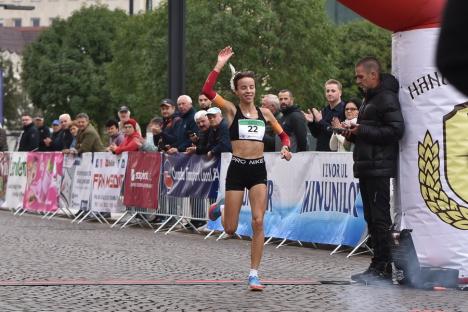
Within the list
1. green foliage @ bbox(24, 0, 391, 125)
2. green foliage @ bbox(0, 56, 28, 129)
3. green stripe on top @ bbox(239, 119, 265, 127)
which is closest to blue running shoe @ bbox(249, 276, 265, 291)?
green stripe on top @ bbox(239, 119, 265, 127)

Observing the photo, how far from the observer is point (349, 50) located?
73.3 meters

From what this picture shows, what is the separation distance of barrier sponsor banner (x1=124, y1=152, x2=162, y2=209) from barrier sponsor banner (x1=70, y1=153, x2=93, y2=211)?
176 cm

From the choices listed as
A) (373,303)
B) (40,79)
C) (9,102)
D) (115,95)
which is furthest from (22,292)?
(9,102)

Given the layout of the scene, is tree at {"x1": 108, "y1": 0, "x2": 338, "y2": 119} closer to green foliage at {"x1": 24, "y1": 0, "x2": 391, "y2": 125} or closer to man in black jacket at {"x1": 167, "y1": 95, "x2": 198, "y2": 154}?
green foliage at {"x1": 24, "y1": 0, "x2": 391, "y2": 125}

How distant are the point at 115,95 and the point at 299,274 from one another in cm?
6091

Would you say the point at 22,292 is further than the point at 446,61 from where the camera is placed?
Yes

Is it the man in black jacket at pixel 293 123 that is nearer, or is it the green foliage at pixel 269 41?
the man in black jacket at pixel 293 123

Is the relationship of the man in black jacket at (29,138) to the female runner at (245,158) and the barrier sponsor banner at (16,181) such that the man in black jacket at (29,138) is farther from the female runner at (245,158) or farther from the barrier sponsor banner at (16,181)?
the female runner at (245,158)

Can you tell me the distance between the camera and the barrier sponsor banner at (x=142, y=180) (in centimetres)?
1830

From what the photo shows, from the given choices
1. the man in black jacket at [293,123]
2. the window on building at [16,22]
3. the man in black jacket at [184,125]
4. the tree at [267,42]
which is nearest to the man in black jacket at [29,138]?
the man in black jacket at [184,125]

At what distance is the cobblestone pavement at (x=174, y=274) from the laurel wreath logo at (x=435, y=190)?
2.42ft

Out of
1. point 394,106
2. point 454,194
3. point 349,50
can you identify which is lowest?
point 454,194

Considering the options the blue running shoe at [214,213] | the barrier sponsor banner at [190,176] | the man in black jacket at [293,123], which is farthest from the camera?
the barrier sponsor banner at [190,176]

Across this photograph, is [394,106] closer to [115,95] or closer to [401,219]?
[401,219]
